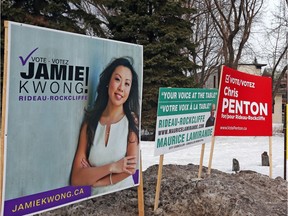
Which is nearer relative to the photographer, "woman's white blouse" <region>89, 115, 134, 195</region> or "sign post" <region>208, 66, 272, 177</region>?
"woman's white blouse" <region>89, 115, 134, 195</region>

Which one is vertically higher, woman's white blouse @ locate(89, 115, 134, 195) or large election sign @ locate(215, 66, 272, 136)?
large election sign @ locate(215, 66, 272, 136)

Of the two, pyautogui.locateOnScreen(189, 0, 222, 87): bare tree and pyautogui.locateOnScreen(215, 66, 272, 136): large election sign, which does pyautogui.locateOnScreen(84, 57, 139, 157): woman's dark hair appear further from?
pyautogui.locateOnScreen(189, 0, 222, 87): bare tree

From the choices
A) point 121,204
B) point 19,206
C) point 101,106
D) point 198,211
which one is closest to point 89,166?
point 101,106

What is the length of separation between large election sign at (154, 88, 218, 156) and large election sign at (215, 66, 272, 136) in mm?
188

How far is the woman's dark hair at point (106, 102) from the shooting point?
3870mm

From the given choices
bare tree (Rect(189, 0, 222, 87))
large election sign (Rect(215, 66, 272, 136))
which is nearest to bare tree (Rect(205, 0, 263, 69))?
bare tree (Rect(189, 0, 222, 87))

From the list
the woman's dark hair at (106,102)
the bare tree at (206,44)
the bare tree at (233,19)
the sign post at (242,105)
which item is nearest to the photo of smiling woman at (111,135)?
the woman's dark hair at (106,102)

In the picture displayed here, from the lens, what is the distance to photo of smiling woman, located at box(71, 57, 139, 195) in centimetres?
383

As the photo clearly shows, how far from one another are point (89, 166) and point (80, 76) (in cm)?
93

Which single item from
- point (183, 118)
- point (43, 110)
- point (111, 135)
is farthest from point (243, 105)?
point (43, 110)

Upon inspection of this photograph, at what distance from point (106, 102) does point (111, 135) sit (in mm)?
381

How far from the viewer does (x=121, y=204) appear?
4.95 m

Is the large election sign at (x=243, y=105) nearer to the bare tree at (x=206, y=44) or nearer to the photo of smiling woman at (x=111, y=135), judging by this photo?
the photo of smiling woman at (x=111, y=135)

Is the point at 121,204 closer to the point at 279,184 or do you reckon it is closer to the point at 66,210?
the point at 66,210
